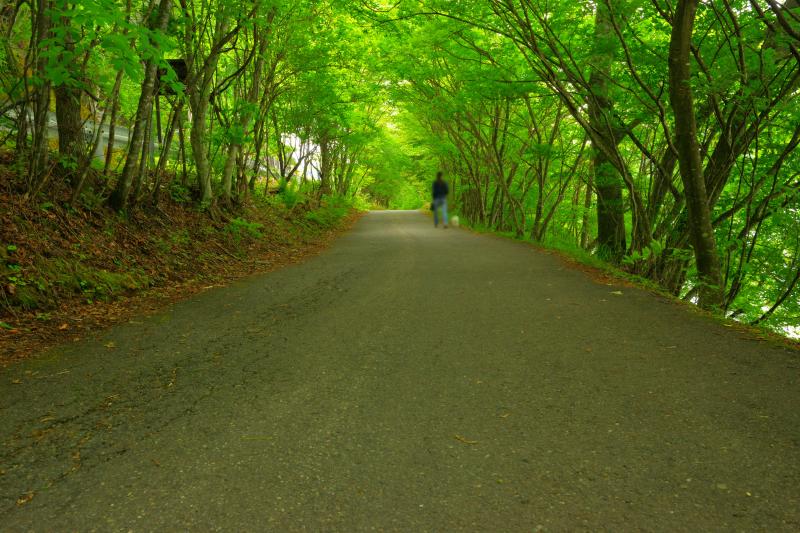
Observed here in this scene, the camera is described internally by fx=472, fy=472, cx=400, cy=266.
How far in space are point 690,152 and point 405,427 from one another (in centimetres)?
589

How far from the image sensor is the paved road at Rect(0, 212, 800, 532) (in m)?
2.22

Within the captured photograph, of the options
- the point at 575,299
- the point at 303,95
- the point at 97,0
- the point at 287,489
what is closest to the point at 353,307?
the point at 575,299

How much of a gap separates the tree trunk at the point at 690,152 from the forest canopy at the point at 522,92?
0.9 inches

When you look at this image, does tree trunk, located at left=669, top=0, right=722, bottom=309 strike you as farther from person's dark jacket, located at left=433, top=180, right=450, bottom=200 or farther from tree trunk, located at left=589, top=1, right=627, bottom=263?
person's dark jacket, located at left=433, top=180, right=450, bottom=200

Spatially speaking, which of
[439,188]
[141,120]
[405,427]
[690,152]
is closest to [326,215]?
[439,188]

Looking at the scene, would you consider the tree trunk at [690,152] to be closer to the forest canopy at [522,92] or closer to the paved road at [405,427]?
the forest canopy at [522,92]

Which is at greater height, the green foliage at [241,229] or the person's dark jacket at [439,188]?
the person's dark jacket at [439,188]

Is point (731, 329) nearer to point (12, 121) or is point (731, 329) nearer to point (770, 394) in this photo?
point (770, 394)

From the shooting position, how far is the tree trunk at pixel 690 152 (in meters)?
6.01

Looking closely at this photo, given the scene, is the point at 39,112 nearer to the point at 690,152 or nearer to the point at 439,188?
the point at 690,152

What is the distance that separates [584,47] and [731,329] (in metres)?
6.33

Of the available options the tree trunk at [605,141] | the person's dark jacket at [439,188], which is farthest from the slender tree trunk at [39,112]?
the person's dark jacket at [439,188]

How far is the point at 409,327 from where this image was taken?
520 cm

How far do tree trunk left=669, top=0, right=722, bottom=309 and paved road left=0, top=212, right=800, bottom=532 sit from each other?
174 centimetres
